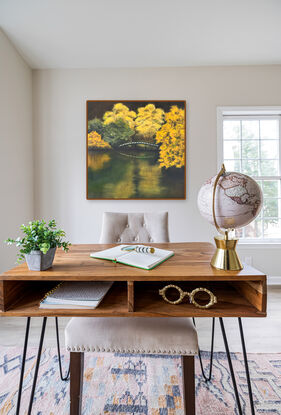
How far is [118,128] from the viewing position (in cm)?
280

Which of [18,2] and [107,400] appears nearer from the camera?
[107,400]

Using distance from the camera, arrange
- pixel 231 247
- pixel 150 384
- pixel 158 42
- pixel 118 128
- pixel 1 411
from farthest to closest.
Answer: pixel 118 128 < pixel 158 42 < pixel 150 384 < pixel 1 411 < pixel 231 247

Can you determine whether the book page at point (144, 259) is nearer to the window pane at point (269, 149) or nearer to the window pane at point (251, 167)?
the window pane at point (251, 167)

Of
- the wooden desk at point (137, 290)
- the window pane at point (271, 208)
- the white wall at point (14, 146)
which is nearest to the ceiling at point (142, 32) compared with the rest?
the white wall at point (14, 146)

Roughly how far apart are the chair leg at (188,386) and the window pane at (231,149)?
2556mm

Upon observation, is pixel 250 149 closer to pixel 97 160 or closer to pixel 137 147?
pixel 137 147

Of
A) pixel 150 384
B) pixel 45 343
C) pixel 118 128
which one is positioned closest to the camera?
pixel 150 384

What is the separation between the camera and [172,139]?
9.21 ft

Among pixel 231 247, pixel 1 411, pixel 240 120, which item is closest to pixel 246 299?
pixel 231 247

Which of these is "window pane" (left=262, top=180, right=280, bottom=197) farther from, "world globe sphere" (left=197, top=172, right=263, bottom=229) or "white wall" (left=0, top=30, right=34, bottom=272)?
"white wall" (left=0, top=30, right=34, bottom=272)

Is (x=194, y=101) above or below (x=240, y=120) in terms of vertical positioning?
above

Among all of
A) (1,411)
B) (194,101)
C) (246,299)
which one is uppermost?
(194,101)

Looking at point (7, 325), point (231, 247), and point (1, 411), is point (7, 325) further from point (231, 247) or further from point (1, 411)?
point (231, 247)

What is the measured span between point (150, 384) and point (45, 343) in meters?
0.83
